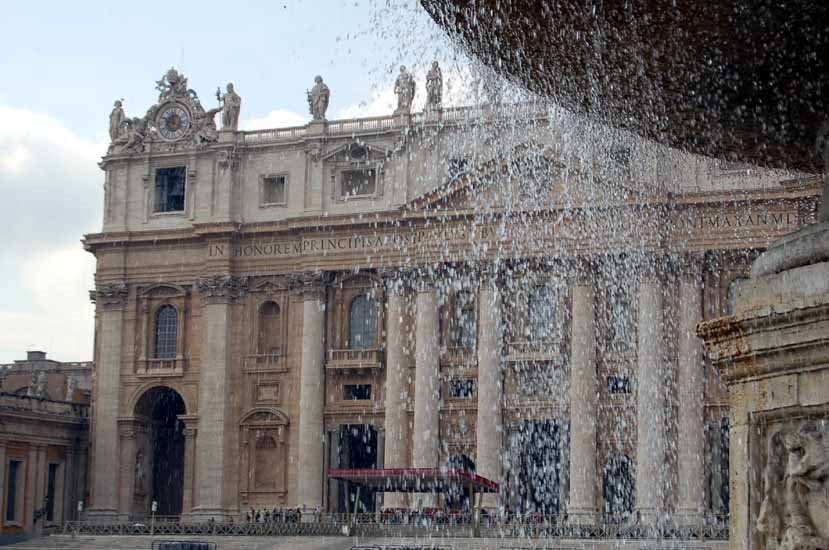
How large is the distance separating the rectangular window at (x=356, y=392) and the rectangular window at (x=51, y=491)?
41.8 feet

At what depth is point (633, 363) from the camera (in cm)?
5181

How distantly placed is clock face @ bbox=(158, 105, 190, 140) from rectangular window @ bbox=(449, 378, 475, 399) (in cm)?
1608

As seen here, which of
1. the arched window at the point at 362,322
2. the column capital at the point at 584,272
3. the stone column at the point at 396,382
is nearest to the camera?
the column capital at the point at 584,272

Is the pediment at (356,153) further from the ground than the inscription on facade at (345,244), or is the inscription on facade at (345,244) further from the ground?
the pediment at (356,153)

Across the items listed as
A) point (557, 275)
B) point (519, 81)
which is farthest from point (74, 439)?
point (519, 81)

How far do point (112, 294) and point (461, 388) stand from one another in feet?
49.9

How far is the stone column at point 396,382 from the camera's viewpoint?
5406 centimetres

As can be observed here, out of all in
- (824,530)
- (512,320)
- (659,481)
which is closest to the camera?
(824,530)

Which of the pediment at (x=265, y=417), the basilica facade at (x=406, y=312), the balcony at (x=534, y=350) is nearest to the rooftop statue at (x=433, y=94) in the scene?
the basilica facade at (x=406, y=312)

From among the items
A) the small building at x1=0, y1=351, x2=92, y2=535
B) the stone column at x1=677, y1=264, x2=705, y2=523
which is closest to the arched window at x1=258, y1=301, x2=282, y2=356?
the small building at x1=0, y1=351, x2=92, y2=535

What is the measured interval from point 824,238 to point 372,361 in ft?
162

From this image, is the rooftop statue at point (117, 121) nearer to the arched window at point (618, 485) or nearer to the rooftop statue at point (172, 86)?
the rooftop statue at point (172, 86)

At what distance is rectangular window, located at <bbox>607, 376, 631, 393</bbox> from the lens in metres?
51.9

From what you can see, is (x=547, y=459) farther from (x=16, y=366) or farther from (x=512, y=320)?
(x=16, y=366)
